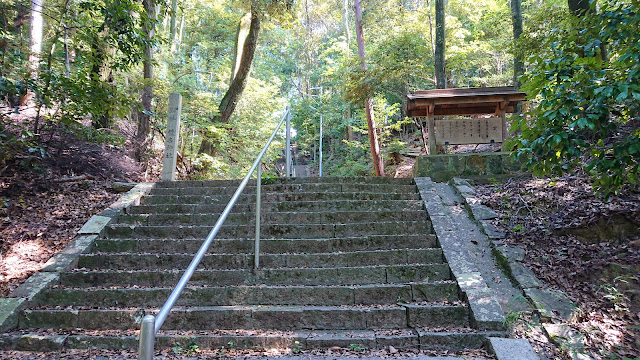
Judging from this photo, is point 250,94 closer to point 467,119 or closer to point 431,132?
point 431,132

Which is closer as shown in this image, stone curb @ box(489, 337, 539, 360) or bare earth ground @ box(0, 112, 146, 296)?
stone curb @ box(489, 337, 539, 360)

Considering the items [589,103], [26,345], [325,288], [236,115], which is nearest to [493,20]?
[236,115]

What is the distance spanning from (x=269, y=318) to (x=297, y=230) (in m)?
1.25

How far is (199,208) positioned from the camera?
4.51 meters

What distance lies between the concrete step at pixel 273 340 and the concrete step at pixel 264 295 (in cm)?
35

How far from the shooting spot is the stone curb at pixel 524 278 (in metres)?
2.71

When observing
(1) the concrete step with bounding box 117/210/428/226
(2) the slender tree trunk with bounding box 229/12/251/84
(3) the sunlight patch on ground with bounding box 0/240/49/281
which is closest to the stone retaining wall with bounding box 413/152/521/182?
(1) the concrete step with bounding box 117/210/428/226

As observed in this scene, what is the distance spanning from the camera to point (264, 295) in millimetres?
3070

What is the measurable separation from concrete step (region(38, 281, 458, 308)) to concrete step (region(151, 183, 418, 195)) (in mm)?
2006

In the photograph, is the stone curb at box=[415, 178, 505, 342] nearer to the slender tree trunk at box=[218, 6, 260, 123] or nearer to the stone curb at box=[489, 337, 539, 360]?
the stone curb at box=[489, 337, 539, 360]

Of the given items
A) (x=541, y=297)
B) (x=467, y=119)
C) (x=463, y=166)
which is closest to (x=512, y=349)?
(x=541, y=297)

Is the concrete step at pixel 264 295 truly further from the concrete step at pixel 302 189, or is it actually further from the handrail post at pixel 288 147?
the handrail post at pixel 288 147

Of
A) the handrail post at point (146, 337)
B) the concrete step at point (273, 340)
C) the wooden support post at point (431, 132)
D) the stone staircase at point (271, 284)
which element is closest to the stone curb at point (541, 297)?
the concrete step at point (273, 340)

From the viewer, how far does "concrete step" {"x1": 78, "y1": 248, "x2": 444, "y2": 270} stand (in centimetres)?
347
